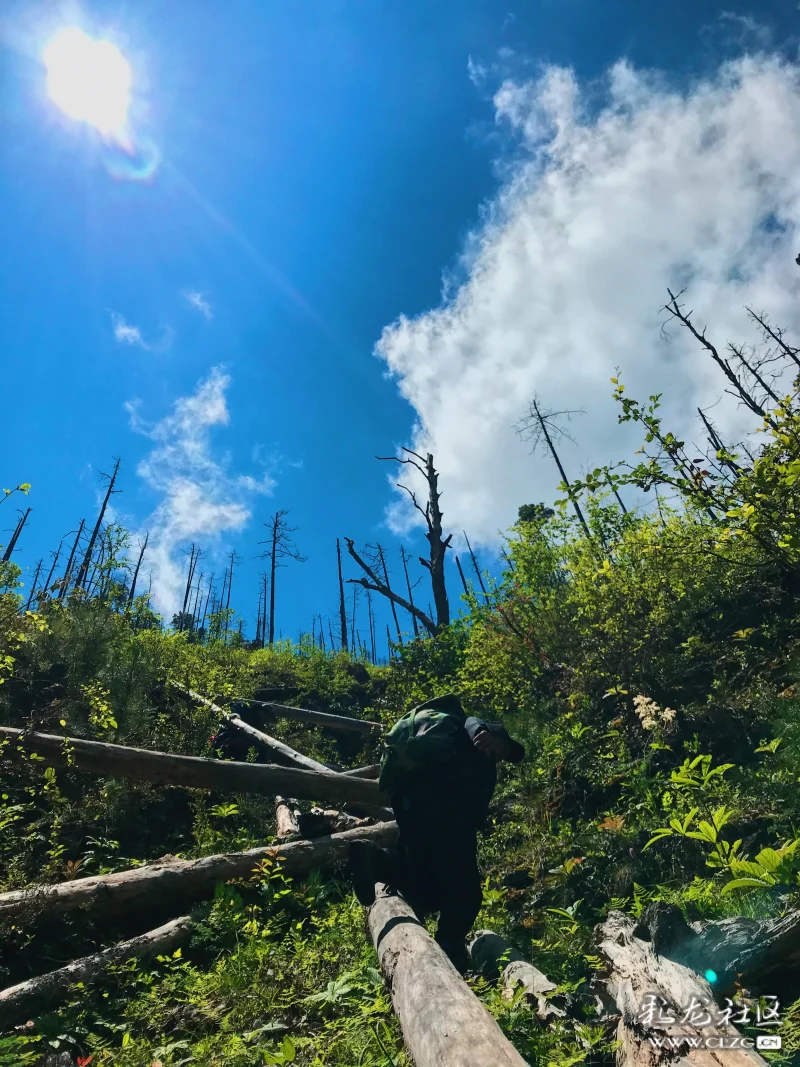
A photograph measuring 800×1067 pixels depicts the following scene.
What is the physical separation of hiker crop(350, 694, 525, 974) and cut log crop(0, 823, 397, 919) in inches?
21.0

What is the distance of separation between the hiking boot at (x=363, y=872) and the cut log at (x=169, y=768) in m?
3.16

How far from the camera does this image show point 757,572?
369 inches

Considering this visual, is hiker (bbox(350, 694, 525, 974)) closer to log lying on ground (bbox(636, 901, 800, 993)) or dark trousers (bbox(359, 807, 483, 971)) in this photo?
dark trousers (bbox(359, 807, 483, 971))

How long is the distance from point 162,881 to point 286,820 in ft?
7.42

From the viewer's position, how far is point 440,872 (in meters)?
3.91

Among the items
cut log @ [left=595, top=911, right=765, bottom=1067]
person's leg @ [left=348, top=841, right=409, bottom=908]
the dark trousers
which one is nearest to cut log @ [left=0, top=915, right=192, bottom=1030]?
person's leg @ [left=348, top=841, right=409, bottom=908]

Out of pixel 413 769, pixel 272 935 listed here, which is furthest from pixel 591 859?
pixel 272 935

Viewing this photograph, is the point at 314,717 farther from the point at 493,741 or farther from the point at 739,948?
the point at 739,948

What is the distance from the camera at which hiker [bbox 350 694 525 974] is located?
153 inches

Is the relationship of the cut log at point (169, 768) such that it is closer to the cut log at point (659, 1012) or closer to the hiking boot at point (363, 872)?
the hiking boot at point (363, 872)

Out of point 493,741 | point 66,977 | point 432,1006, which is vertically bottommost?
point 432,1006

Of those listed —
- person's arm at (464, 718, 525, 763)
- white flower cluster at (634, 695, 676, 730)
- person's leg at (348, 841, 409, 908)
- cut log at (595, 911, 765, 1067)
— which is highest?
white flower cluster at (634, 695, 676, 730)

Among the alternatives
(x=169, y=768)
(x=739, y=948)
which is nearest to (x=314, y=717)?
(x=169, y=768)

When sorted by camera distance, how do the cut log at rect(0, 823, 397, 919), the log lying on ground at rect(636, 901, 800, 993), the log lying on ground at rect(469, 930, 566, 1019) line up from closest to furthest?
the log lying on ground at rect(636, 901, 800, 993) → the log lying on ground at rect(469, 930, 566, 1019) → the cut log at rect(0, 823, 397, 919)
